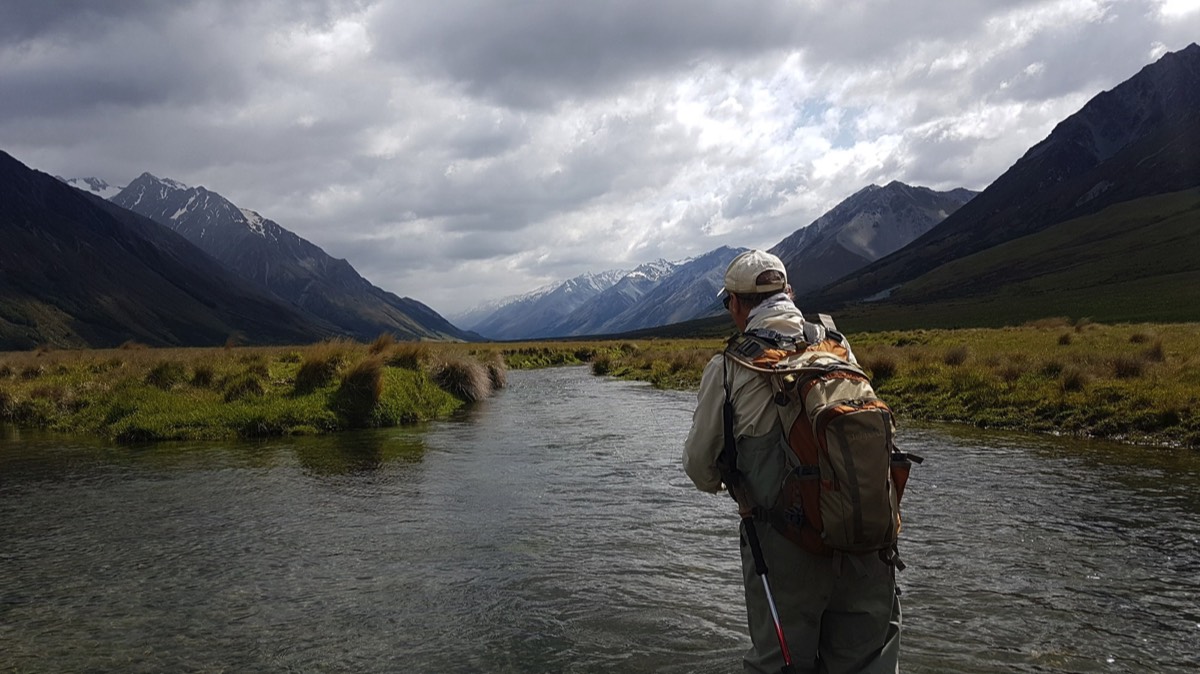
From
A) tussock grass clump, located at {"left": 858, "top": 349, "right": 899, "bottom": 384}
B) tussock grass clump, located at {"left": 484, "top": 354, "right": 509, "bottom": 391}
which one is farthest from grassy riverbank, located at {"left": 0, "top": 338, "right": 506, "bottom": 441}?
tussock grass clump, located at {"left": 858, "top": 349, "right": 899, "bottom": 384}

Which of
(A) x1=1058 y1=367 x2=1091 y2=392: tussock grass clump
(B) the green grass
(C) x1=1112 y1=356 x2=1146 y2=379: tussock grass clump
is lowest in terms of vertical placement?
(A) x1=1058 y1=367 x2=1091 y2=392: tussock grass clump

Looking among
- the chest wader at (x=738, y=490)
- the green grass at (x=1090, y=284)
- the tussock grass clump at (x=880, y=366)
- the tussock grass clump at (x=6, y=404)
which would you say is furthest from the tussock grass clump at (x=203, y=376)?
the green grass at (x=1090, y=284)

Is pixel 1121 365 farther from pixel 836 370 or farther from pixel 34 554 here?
pixel 34 554

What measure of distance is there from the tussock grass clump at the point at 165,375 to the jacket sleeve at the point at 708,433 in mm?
25368

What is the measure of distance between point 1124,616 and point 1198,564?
7.64 feet

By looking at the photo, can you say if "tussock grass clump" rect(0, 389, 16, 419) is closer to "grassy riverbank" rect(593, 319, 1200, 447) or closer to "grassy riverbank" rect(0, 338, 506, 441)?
"grassy riverbank" rect(0, 338, 506, 441)

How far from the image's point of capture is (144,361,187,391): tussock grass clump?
80.6ft

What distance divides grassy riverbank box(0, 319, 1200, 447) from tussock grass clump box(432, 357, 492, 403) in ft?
0.19

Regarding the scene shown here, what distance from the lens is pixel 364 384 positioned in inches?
952

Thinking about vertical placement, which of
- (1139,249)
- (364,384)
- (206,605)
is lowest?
(206,605)

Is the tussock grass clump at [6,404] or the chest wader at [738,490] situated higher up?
the chest wader at [738,490]

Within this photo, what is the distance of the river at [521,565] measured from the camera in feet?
22.3

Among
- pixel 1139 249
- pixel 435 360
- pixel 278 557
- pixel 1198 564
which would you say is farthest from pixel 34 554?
pixel 1139 249

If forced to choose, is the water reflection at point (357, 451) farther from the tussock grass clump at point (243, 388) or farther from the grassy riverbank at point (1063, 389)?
the grassy riverbank at point (1063, 389)
